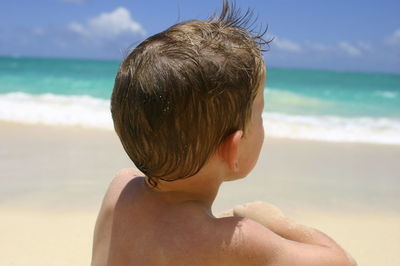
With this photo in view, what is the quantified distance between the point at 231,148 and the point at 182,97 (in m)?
0.19

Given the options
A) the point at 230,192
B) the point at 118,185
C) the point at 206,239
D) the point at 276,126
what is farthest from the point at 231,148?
the point at 276,126

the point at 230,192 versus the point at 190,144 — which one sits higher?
the point at 230,192

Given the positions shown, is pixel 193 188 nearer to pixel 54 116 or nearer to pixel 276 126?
pixel 276 126

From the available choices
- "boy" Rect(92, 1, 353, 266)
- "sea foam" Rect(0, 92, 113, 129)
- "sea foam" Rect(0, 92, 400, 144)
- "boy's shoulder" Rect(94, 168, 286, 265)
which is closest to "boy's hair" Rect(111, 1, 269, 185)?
"boy" Rect(92, 1, 353, 266)

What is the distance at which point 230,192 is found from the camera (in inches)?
132

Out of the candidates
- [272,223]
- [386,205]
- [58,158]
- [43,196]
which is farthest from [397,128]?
[272,223]

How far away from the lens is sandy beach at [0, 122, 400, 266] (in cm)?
250

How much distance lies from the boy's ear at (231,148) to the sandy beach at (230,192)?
4.43ft

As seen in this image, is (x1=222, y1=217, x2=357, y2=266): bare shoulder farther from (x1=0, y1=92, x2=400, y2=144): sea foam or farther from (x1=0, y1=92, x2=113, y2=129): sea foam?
(x1=0, y1=92, x2=113, y2=129): sea foam

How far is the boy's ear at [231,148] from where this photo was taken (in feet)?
3.91

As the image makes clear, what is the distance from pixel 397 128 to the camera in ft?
24.3

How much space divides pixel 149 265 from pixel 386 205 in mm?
2333

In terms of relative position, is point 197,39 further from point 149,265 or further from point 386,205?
point 386,205

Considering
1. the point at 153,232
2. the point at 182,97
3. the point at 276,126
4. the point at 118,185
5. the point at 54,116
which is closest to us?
the point at 182,97
